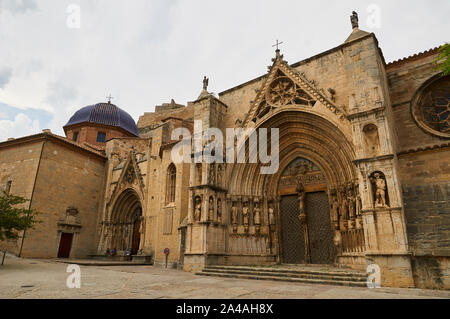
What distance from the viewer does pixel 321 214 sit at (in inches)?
448

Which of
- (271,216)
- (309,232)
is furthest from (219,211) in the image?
(309,232)

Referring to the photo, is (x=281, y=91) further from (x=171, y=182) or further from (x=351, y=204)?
(x=171, y=182)

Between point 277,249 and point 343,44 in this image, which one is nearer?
point 343,44

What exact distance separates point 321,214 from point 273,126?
3997 mm

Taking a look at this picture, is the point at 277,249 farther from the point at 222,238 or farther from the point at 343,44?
the point at 343,44

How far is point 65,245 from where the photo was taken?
18094 mm

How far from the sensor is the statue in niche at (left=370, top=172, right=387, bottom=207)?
779 cm

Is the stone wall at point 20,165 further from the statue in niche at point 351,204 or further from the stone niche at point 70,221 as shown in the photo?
the statue in niche at point 351,204

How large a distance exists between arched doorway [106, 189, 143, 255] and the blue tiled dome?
10.1 m

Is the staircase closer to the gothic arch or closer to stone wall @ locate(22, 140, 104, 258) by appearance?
the gothic arch

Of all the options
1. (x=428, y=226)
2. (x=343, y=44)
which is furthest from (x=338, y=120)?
(x=428, y=226)

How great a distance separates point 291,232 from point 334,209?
2.12 meters

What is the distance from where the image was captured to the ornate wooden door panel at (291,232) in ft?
37.9

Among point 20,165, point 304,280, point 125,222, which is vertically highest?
point 20,165
